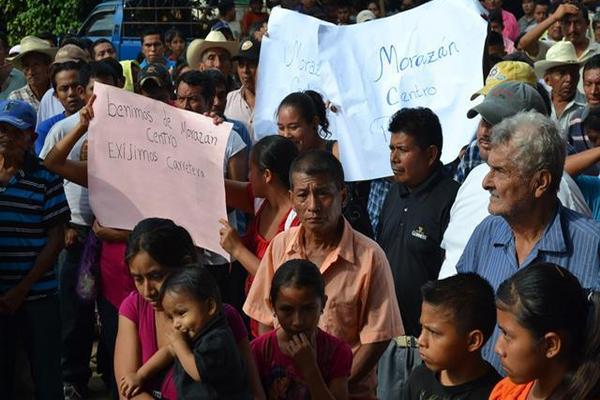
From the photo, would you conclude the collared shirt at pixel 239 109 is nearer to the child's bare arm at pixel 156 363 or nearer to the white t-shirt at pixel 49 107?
the white t-shirt at pixel 49 107

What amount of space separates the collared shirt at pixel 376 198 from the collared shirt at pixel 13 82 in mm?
5107

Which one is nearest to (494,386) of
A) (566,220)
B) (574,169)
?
(566,220)

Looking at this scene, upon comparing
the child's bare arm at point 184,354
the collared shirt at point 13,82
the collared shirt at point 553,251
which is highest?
the collared shirt at point 13,82

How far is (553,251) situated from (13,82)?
24.5ft

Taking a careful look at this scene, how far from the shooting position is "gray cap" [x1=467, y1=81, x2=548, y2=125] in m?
5.23

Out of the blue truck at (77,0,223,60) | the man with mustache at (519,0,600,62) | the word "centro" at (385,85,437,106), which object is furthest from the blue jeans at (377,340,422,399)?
the blue truck at (77,0,223,60)

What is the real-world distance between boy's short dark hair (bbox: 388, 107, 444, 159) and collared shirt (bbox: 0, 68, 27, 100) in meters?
5.76

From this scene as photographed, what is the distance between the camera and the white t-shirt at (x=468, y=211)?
499 centimetres

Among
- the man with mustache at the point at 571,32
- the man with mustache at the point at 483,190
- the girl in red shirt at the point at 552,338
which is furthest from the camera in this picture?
the man with mustache at the point at 571,32

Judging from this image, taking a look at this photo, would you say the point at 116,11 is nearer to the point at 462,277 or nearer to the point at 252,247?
the point at 252,247

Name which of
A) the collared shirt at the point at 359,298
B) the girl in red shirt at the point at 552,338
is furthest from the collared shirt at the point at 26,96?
the girl in red shirt at the point at 552,338

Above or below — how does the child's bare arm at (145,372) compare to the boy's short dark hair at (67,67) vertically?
below

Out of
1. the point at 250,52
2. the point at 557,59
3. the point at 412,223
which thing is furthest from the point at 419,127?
the point at 557,59

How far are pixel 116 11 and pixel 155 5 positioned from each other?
1.88ft
